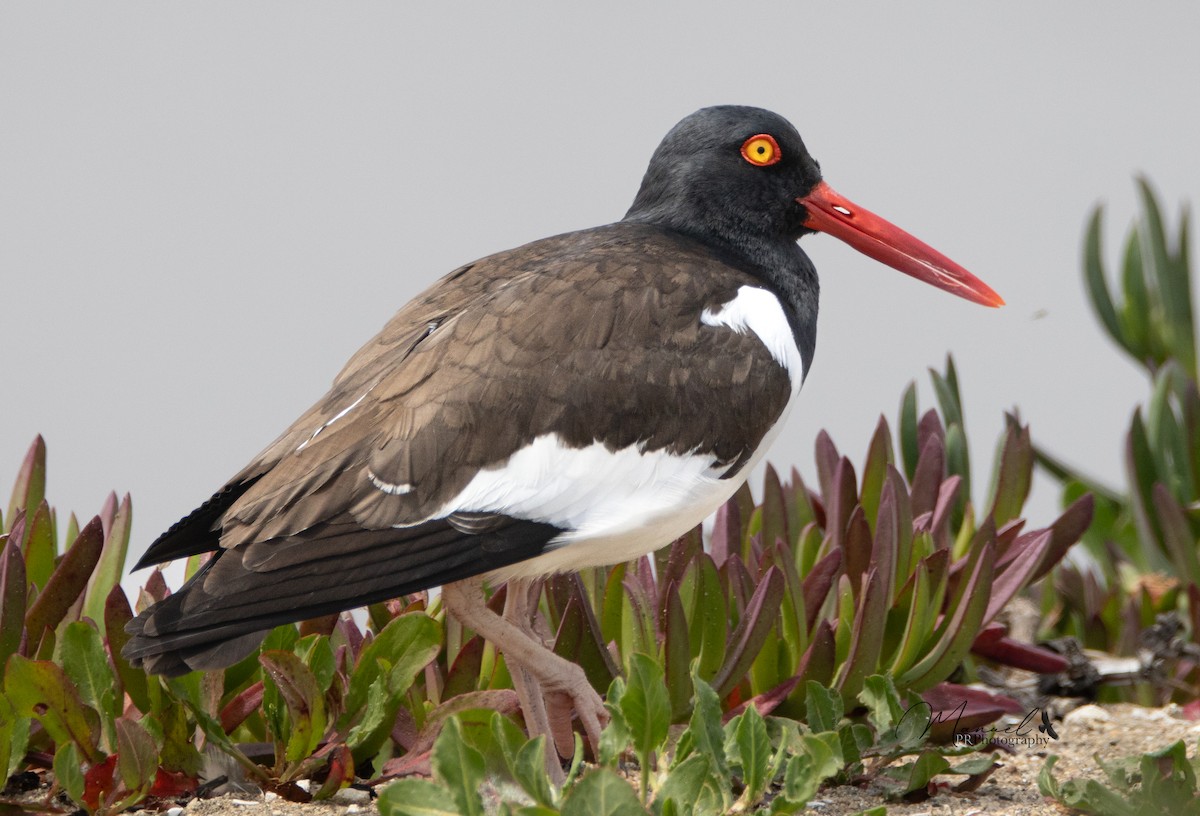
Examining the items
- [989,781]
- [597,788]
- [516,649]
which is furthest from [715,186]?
[597,788]

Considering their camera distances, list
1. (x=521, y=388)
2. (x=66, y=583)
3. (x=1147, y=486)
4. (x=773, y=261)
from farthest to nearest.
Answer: (x=1147, y=486) → (x=773, y=261) → (x=66, y=583) → (x=521, y=388)

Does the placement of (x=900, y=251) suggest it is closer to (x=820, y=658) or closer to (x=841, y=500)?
(x=841, y=500)

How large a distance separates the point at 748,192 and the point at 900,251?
618 millimetres

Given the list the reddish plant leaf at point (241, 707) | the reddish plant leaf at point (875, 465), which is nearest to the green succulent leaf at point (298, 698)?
the reddish plant leaf at point (241, 707)

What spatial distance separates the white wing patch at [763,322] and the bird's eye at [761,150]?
2.05 ft

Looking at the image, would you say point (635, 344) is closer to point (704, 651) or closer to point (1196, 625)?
point (704, 651)

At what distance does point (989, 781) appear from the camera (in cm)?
379

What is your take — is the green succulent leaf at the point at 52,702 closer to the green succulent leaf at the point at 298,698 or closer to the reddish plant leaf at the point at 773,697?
the green succulent leaf at the point at 298,698

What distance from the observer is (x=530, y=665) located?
11.7ft

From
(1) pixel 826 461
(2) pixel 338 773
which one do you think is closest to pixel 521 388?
(2) pixel 338 773

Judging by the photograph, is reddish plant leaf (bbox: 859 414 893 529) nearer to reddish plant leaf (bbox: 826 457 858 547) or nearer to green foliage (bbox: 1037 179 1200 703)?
reddish plant leaf (bbox: 826 457 858 547)

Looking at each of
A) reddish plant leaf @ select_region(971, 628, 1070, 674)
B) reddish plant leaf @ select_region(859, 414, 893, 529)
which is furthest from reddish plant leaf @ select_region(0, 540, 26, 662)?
reddish plant leaf @ select_region(971, 628, 1070, 674)

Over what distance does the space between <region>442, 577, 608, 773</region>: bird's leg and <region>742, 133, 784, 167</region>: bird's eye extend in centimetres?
170

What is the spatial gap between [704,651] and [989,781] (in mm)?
857
